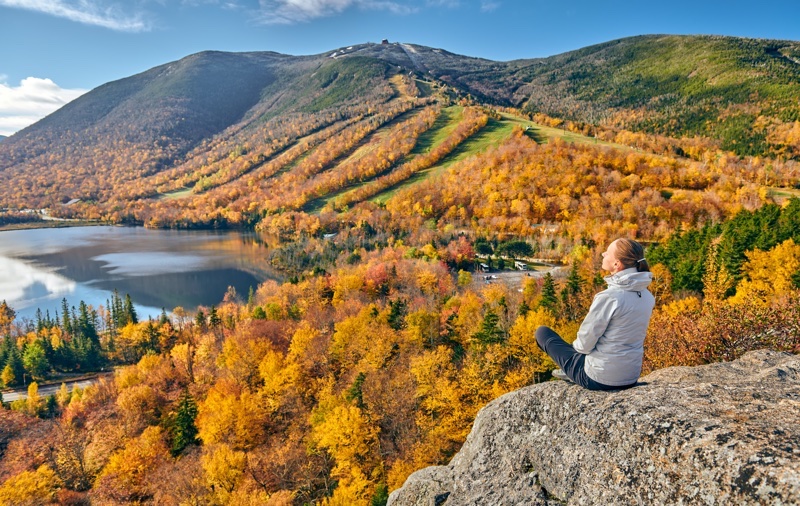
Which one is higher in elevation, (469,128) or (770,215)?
(469,128)

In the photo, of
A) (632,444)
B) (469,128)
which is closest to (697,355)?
(632,444)

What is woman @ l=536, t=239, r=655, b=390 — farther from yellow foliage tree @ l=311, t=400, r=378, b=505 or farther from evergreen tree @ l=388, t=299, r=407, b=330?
evergreen tree @ l=388, t=299, r=407, b=330

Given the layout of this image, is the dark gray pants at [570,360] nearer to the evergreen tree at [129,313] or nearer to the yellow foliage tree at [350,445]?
the yellow foliage tree at [350,445]

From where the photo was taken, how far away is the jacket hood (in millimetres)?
5664

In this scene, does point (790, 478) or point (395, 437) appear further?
point (395, 437)

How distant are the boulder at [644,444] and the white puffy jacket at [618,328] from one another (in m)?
0.38

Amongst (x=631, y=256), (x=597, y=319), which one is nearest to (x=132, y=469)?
(x=597, y=319)

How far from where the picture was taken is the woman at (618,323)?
18.9ft

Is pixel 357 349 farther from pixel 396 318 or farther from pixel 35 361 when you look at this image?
pixel 35 361

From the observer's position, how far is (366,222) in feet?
453

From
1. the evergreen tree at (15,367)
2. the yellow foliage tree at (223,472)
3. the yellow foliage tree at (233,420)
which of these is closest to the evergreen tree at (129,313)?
the evergreen tree at (15,367)

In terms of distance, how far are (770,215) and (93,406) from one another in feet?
300

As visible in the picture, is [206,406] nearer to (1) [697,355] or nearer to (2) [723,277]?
(1) [697,355]

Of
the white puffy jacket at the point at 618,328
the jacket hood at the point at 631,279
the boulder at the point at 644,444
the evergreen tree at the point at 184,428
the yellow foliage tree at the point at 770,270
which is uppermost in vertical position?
the jacket hood at the point at 631,279
